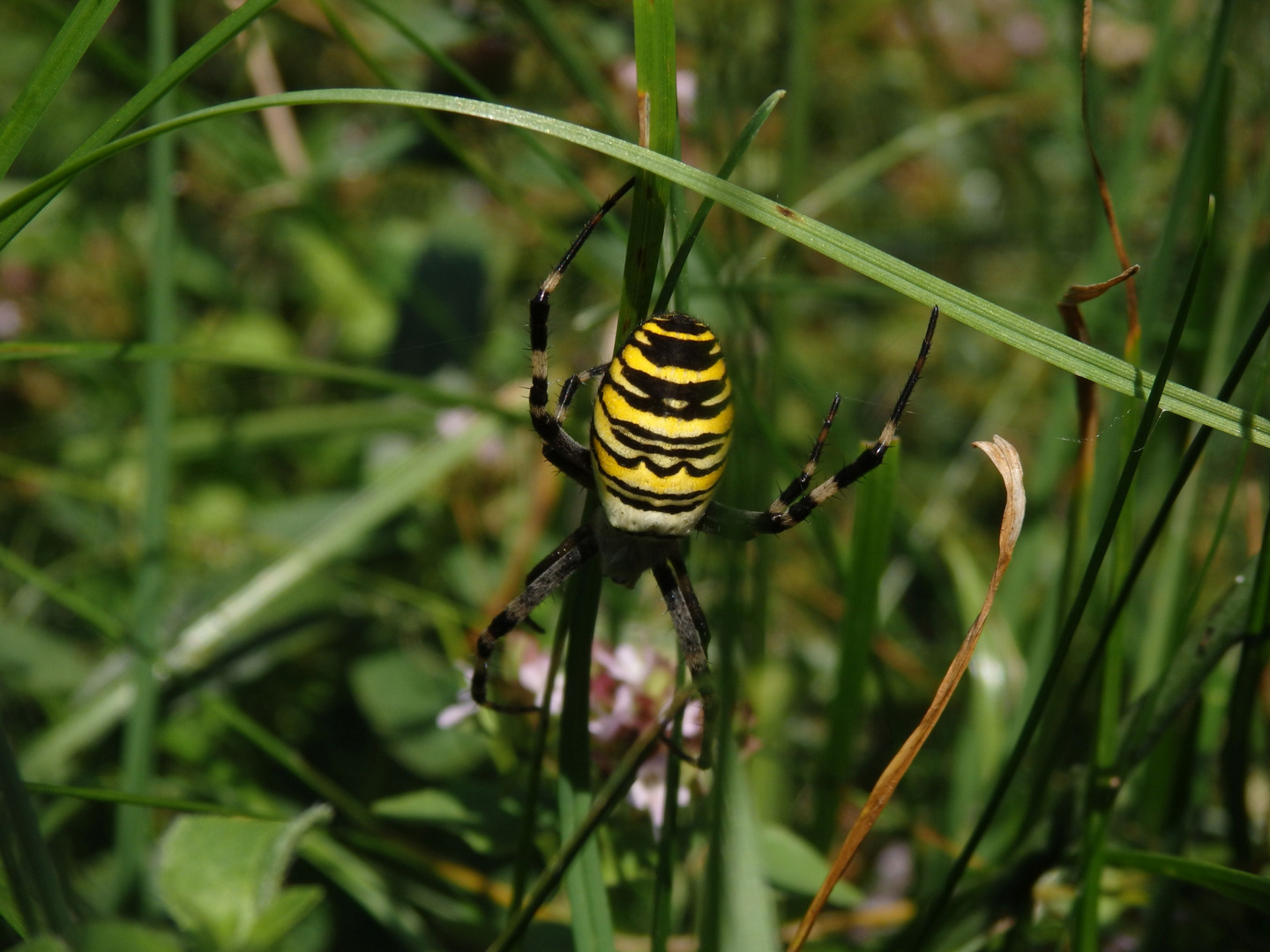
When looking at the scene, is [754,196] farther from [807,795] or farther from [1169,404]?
[807,795]

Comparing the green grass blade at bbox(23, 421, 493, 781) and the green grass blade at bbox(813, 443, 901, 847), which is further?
the green grass blade at bbox(23, 421, 493, 781)

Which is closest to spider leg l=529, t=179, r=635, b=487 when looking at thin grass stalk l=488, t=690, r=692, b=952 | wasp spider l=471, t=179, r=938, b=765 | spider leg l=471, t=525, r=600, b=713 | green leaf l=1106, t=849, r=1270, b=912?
wasp spider l=471, t=179, r=938, b=765

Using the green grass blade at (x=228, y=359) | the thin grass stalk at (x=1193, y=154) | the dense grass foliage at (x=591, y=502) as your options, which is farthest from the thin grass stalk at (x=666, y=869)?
the thin grass stalk at (x=1193, y=154)

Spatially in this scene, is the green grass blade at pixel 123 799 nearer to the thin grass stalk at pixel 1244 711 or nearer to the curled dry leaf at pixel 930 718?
the curled dry leaf at pixel 930 718

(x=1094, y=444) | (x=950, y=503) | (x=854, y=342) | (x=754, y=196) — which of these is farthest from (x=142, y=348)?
Answer: (x=854, y=342)

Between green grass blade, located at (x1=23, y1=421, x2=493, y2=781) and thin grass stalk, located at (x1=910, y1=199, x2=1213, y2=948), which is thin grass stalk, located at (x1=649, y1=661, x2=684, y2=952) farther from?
green grass blade, located at (x1=23, y1=421, x2=493, y2=781)
